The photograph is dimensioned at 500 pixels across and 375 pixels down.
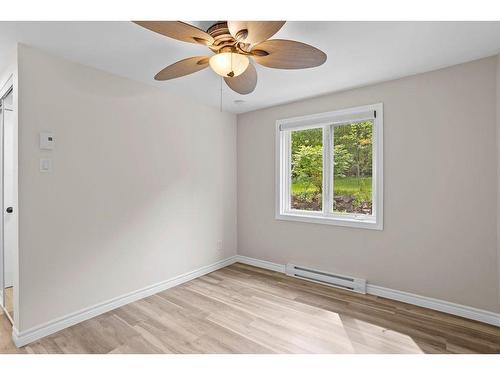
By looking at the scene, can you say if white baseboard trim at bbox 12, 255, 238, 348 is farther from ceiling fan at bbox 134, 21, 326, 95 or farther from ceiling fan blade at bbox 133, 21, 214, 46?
ceiling fan blade at bbox 133, 21, 214, 46

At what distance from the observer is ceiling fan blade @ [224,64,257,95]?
1842 mm

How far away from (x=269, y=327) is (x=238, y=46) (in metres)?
2.14

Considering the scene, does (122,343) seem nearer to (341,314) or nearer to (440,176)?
(341,314)

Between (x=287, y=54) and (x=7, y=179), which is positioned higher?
(x=287, y=54)

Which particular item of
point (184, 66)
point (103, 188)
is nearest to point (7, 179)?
point (103, 188)

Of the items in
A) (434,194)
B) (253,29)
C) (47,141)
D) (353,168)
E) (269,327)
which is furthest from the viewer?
(353,168)

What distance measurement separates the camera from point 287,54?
62.4 inches

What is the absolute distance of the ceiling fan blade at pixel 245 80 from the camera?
184cm

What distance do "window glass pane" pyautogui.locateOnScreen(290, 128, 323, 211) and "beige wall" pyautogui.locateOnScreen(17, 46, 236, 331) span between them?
116 centimetres

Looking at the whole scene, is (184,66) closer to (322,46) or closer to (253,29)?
(253,29)


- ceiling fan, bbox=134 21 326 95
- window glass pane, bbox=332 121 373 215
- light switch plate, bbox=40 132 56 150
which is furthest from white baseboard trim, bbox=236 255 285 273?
light switch plate, bbox=40 132 56 150

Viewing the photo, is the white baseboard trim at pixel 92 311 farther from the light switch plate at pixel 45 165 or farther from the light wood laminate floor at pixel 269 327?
the light switch plate at pixel 45 165

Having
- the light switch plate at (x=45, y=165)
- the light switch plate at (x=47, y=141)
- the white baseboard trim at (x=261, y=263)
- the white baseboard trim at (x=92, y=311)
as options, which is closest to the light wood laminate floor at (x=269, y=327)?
the white baseboard trim at (x=92, y=311)

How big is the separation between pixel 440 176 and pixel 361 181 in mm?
754
